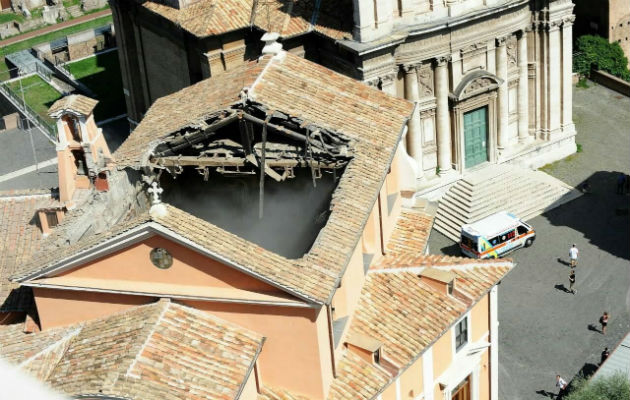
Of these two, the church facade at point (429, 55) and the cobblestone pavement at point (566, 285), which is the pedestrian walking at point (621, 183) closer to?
the cobblestone pavement at point (566, 285)

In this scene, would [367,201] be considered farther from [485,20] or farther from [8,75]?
→ [8,75]

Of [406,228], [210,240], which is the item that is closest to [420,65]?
[406,228]

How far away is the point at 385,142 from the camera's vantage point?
35.2 m

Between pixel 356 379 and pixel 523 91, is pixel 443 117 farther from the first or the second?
pixel 356 379

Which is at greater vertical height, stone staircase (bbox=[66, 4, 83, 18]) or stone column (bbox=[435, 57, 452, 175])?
stone column (bbox=[435, 57, 452, 175])

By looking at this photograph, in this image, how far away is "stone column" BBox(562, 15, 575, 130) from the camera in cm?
5556

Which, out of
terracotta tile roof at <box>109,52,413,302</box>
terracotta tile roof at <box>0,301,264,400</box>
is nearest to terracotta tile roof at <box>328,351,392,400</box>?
terracotta tile roof at <box>0,301,264,400</box>

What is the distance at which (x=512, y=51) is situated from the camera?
5503cm

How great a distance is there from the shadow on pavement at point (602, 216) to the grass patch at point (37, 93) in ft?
105

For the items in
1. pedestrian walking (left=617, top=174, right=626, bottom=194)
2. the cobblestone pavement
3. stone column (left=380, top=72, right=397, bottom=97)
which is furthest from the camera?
pedestrian walking (left=617, top=174, right=626, bottom=194)

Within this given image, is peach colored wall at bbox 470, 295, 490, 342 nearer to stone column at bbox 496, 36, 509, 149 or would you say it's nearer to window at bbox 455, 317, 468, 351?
window at bbox 455, 317, 468, 351

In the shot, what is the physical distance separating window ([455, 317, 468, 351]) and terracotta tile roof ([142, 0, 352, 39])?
19.7 metres

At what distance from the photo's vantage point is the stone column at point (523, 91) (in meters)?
55.2

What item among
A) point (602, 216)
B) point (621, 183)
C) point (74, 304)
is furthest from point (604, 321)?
point (74, 304)
